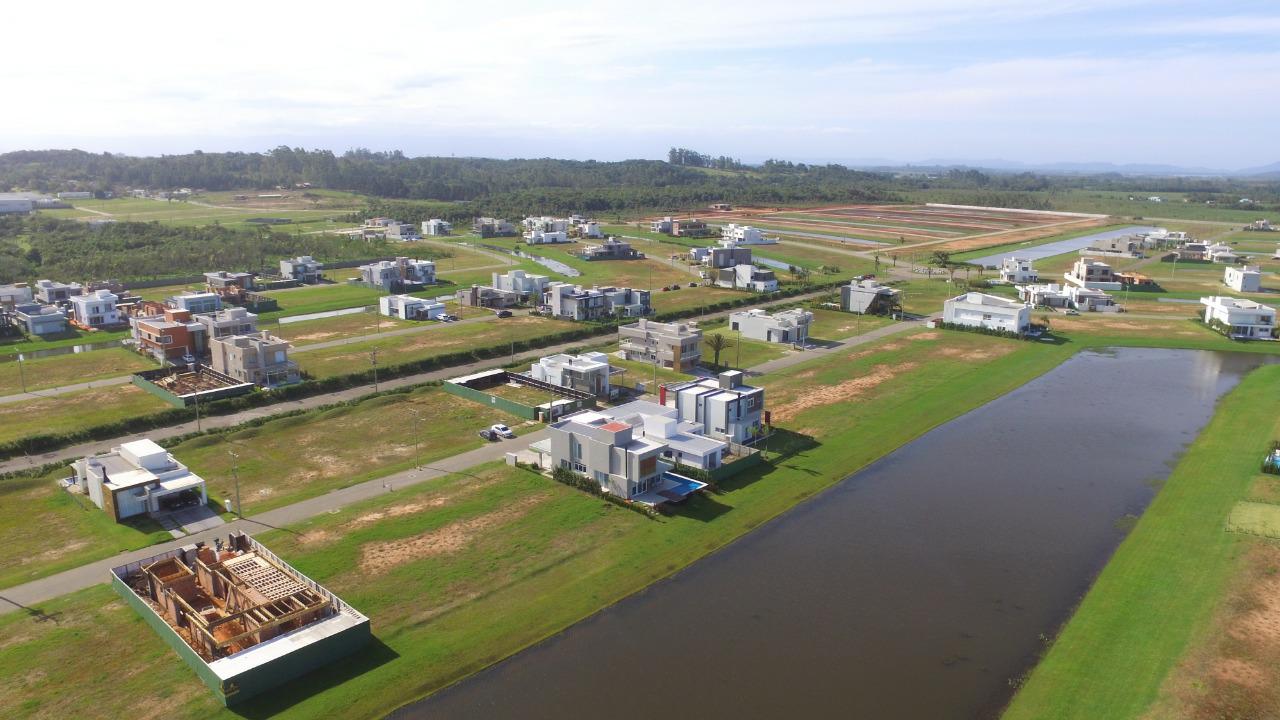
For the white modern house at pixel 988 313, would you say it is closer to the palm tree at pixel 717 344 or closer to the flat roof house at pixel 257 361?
the palm tree at pixel 717 344

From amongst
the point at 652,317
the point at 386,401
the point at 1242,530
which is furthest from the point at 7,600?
the point at 652,317

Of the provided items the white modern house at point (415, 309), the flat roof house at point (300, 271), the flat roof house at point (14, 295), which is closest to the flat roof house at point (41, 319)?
the flat roof house at point (14, 295)

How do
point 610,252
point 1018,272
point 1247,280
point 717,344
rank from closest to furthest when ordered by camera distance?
point 717,344 → point 1247,280 → point 1018,272 → point 610,252

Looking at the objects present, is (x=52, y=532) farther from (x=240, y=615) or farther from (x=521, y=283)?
(x=521, y=283)

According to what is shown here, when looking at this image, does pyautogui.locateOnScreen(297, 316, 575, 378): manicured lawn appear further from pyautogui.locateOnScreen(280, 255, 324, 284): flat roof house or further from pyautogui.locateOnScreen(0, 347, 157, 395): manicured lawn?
pyautogui.locateOnScreen(280, 255, 324, 284): flat roof house

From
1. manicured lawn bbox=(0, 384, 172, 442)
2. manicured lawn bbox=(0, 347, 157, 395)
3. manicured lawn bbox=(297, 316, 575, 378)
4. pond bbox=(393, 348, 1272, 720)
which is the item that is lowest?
pond bbox=(393, 348, 1272, 720)

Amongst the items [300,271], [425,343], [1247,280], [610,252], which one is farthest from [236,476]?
[1247,280]

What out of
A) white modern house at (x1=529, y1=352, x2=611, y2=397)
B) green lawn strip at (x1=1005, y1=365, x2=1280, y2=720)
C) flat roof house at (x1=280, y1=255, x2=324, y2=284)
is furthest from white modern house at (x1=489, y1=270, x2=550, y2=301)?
green lawn strip at (x1=1005, y1=365, x2=1280, y2=720)
